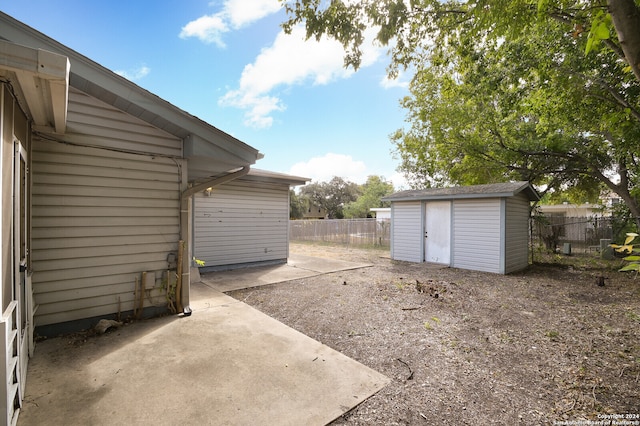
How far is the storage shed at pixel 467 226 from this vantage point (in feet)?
26.6

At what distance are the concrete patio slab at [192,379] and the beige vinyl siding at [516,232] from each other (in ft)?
24.4

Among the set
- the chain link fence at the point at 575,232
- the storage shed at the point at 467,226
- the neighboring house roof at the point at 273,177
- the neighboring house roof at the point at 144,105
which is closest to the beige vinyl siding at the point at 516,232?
the storage shed at the point at 467,226

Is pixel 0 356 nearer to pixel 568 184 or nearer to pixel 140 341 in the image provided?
pixel 140 341

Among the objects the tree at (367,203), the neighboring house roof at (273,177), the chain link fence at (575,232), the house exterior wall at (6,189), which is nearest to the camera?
the house exterior wall at (6,189)

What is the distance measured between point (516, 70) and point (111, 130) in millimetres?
Answer: 8786

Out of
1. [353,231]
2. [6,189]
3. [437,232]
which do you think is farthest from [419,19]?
[353,231]

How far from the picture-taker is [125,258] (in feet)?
11.9

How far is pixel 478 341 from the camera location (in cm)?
353

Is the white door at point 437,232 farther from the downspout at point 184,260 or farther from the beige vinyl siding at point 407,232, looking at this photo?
the downspout at point 184,260

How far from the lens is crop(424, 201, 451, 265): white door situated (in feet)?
30.2

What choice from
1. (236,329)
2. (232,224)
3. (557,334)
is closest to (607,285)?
(557,334)

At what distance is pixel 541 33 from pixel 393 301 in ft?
24.0

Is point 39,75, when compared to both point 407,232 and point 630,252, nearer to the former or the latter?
point 630,252

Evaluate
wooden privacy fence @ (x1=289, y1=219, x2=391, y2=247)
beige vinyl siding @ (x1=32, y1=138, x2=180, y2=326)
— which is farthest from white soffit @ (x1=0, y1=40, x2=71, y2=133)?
wooden privacy fence @ (x1=289, y1=219, x2=391, y2=247)
